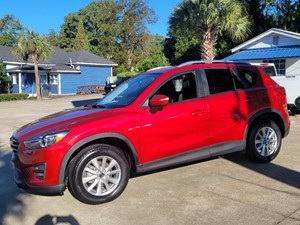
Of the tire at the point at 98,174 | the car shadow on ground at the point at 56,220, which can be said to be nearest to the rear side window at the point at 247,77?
A: the tire at the point at 98,174

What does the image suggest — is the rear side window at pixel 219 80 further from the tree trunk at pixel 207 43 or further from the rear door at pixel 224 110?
the tree trunk at pixel 207 43

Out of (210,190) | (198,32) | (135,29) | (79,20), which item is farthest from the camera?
(79,20)

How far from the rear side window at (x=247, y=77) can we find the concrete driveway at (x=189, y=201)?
4.51 ft

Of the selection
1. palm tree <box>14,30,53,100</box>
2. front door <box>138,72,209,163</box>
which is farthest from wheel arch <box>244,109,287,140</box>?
palm tree <box>14,30,53,100</box>

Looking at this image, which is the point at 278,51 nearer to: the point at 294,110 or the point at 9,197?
the point at 294,110

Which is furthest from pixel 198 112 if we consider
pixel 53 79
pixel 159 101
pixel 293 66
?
pixel 53 79

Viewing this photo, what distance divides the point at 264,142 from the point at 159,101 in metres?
2.31

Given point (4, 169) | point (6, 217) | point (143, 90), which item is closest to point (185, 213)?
point (143, 90)

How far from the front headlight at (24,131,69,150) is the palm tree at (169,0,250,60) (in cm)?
1672

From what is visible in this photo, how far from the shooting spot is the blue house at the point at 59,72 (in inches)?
1389

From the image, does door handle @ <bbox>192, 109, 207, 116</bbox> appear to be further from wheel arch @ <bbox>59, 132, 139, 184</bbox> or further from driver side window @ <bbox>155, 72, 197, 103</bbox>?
wheel arch @ <bbox>59, 132, 139, 184</bbox>

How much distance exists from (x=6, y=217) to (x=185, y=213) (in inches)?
85.8

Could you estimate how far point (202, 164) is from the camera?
629 cm

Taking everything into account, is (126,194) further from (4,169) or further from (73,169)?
(4,169)
